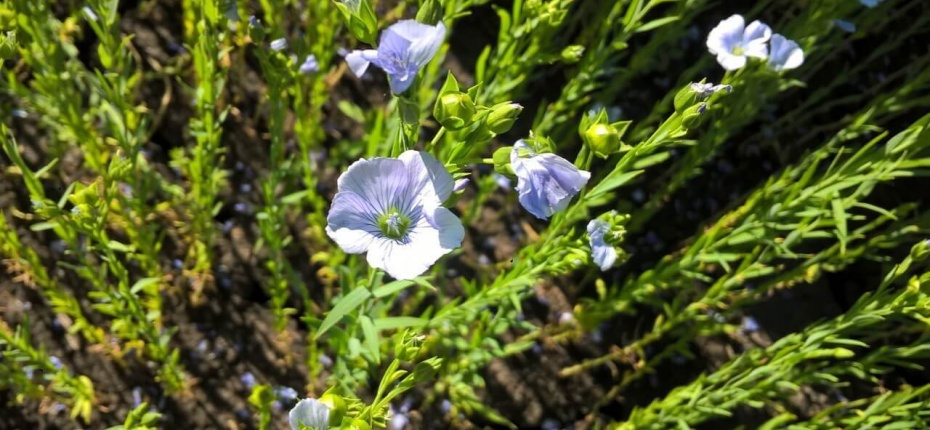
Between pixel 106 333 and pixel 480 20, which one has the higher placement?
pixel 480 20

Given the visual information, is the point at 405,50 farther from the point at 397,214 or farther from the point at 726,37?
the point at 726,37

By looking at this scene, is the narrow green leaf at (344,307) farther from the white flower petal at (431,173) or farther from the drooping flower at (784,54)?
the drooping flower at (784,54)

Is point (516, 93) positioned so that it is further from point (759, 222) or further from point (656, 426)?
point (656, 426)

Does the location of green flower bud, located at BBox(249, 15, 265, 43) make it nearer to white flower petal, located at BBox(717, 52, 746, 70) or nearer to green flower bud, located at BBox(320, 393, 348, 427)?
green flower bud, located at BBox(320, 393, 348, 427)

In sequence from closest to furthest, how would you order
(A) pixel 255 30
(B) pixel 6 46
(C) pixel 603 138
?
(C) pixel 603 138 → (B) pixel 6 46 → (A) pixel 255 30

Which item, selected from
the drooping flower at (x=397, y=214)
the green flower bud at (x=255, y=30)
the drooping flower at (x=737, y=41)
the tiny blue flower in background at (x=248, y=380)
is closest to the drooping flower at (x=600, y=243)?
the drooping flower at (x=397, y=214)

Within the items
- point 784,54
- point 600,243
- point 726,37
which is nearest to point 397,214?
point 600,243

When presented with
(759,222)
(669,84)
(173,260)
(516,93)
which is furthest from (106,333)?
(669,84)
